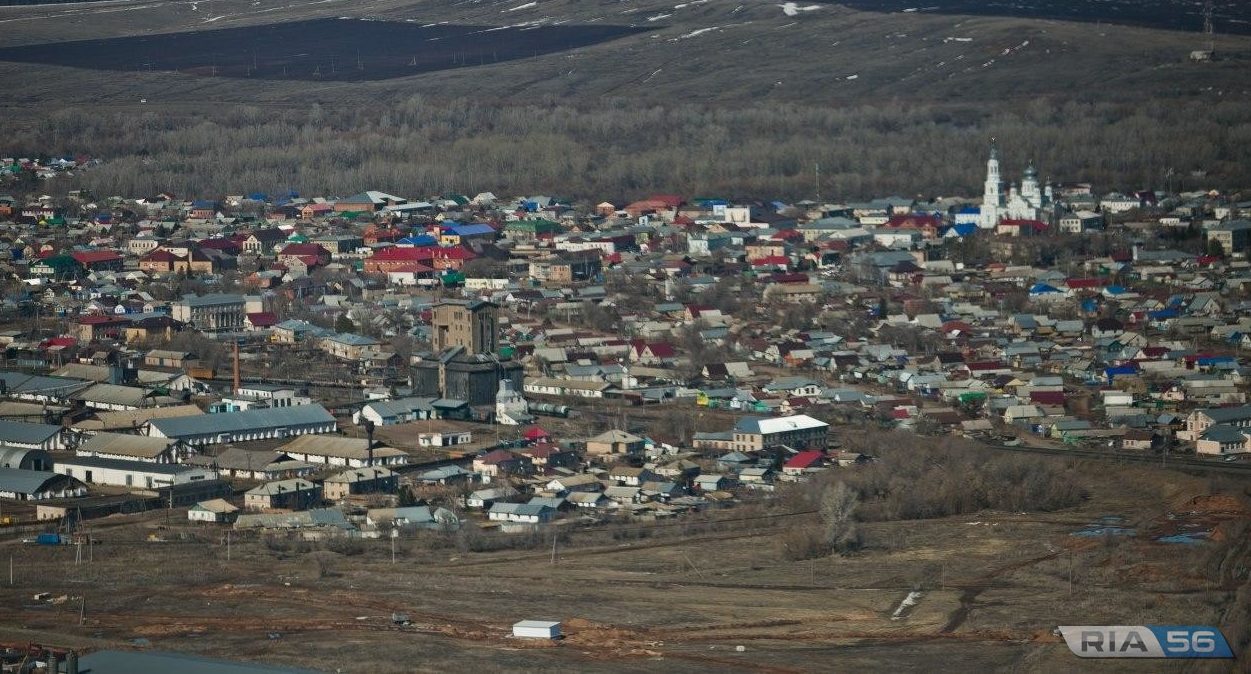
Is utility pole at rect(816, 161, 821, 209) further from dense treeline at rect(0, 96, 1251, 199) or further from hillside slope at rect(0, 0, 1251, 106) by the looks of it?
hillside slope at rect(0, 0, 1251, 106)

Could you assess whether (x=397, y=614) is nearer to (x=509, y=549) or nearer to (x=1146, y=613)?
(x=509, y=549)

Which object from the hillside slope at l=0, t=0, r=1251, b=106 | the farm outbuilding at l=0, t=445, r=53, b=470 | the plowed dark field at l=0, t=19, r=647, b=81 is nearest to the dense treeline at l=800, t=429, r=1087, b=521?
the farm outbuilding at l=0, t=445, r=53, b=470

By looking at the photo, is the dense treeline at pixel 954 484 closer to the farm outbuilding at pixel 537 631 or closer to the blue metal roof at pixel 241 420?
the farm outbuilding at pixel 537 631

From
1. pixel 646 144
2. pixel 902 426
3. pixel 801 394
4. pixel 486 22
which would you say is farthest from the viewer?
pixel 486 22

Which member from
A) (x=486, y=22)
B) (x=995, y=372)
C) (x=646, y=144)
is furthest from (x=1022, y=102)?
(x=995, y=372)

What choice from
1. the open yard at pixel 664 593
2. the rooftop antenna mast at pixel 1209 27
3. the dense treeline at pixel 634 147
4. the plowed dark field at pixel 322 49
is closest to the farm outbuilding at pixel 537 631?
the open yard at pixel 664 593
